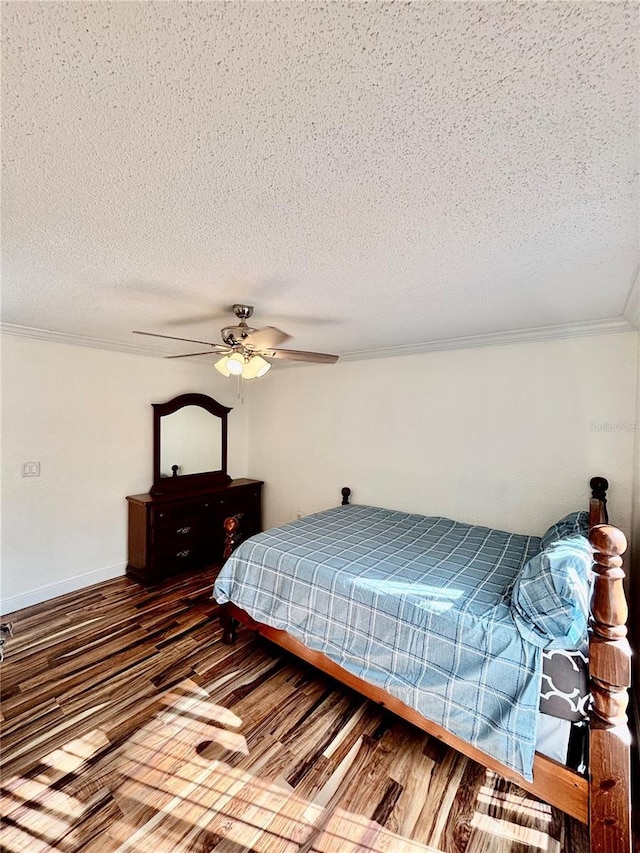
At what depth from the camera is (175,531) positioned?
11.2 feet

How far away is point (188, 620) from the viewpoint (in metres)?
2.73

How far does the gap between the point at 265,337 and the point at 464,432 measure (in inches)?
73.6

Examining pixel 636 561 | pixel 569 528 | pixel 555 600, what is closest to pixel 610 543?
pixel 555 600

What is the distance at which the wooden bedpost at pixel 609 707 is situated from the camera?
120cm

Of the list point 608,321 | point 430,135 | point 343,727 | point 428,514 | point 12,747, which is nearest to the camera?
point 430,135

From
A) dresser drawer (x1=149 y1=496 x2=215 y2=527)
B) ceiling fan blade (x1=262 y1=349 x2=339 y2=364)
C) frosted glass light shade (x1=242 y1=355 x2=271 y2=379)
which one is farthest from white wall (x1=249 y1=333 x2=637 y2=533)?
frosted glass light shade (x1=242 y1=355 x2=271 y2=379)

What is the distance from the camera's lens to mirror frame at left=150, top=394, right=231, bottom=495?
3658mm

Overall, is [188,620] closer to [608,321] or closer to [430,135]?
[430,135]

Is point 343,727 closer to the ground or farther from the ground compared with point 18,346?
closer to the ground

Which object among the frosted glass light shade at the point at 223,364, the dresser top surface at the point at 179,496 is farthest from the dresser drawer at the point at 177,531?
the frosted glass light shade at the point at 223,364

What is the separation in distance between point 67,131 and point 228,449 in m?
3.69

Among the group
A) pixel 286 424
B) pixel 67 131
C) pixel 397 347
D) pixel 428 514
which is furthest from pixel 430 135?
pixel 286 424

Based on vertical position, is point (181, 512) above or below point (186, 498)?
below

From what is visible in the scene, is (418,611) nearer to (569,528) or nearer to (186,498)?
(569,528)
